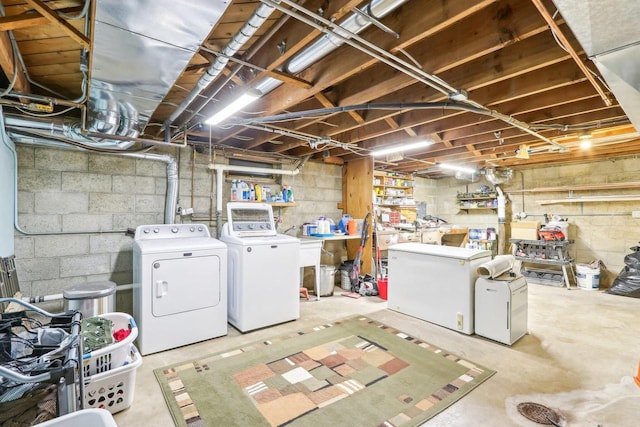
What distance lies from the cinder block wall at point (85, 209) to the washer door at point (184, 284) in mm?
1051

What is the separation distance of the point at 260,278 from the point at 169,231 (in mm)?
1206

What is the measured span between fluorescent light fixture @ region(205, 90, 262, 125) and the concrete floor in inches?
86.5

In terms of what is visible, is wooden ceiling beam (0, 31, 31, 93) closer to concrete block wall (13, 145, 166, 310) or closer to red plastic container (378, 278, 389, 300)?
concrete block wall (13, 145, 166, 310)

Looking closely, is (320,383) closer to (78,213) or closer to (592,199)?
(78,213)

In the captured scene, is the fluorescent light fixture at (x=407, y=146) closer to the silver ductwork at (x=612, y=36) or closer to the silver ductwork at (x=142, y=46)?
the silver ductwork at (x=612, y=36)

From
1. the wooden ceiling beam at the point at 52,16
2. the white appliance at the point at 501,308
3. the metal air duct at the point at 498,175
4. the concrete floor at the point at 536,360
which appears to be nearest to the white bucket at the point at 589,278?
the concrete floor at the point at 536,360

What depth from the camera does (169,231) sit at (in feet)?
11.3

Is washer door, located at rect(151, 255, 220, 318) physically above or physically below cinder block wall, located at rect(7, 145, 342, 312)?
below

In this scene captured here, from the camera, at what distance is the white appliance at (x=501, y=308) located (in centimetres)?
293

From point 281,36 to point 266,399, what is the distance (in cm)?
243

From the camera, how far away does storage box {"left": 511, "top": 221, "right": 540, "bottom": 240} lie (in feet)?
19.0

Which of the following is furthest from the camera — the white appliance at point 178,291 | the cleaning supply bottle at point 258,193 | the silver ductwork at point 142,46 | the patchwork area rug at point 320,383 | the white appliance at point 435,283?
the cleaning supply bottle at point 258,193

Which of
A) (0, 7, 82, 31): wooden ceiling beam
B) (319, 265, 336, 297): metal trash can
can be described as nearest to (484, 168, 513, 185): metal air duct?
(319, 265, 336, 297): metal trash can

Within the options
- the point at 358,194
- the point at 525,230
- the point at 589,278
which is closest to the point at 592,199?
the point at 525,230
